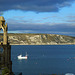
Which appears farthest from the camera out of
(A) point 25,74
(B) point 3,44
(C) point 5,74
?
(A) point 25,74

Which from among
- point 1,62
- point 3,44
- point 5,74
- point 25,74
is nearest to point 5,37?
point 3,44

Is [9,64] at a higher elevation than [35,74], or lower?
higher

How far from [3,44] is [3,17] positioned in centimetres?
493

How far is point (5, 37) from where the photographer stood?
35.9 meters

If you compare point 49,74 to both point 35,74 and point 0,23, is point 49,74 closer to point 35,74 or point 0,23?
point 35,74

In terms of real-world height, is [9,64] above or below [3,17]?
below

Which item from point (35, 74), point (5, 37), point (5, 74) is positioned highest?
point (5, 37)

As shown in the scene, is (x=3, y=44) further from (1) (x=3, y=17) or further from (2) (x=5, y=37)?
(1) (x=3, y=17)

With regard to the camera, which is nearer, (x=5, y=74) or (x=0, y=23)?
(x=5, y=74)

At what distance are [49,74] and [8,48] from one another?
220 feet

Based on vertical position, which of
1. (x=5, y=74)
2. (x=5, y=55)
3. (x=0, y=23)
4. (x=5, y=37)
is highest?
(x=0, y=23)

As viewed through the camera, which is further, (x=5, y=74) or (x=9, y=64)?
(x=9, y=64)

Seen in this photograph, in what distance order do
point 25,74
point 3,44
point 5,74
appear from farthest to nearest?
point 25,74 → point 3,44 → point 5,74

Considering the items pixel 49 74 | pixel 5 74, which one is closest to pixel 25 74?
pixel 49 74
